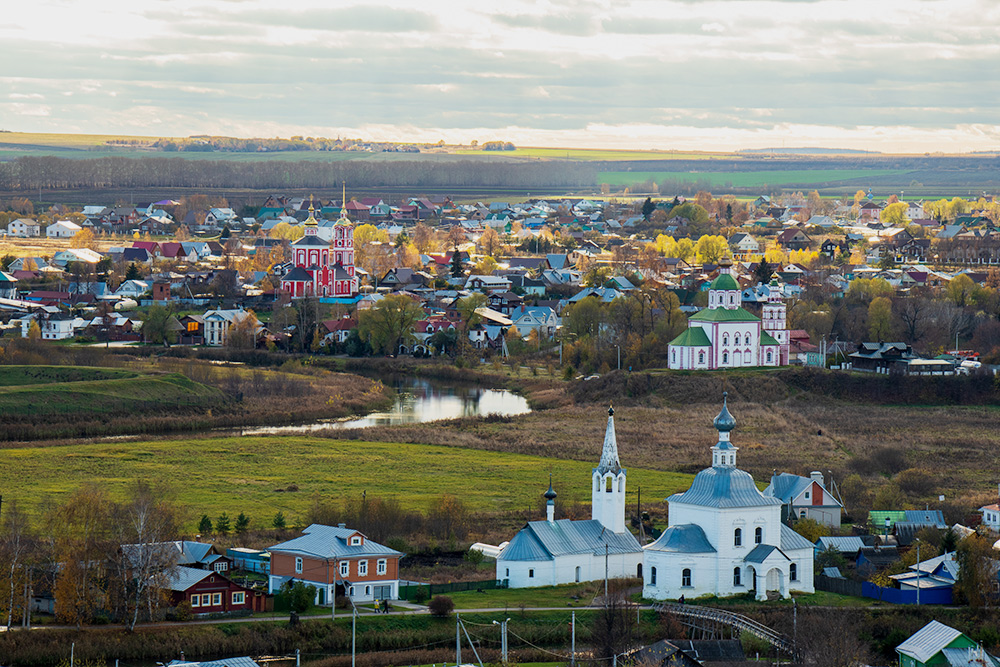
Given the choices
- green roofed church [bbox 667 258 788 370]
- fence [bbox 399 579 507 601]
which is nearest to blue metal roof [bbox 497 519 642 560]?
fence [bbox 399 579 507 601]

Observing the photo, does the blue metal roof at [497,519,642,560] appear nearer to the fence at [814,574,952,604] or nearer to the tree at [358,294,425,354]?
the fence at [814,574,952,604]

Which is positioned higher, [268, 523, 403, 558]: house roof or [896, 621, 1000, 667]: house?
[268, 523, 403, 558]: house roof

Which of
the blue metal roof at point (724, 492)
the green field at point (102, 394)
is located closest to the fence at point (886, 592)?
the blue metal roof at point (724, 492)

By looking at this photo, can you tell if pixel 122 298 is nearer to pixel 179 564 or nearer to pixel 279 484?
pixel 279 484

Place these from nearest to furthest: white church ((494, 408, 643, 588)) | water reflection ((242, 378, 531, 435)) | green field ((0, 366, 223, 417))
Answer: white church ((494, 408, 643, 588))
green field ((0, 366, 223, 417))
water reflection ((242, 378, 531, 435))

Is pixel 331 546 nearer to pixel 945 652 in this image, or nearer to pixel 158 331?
pixel 945 652
